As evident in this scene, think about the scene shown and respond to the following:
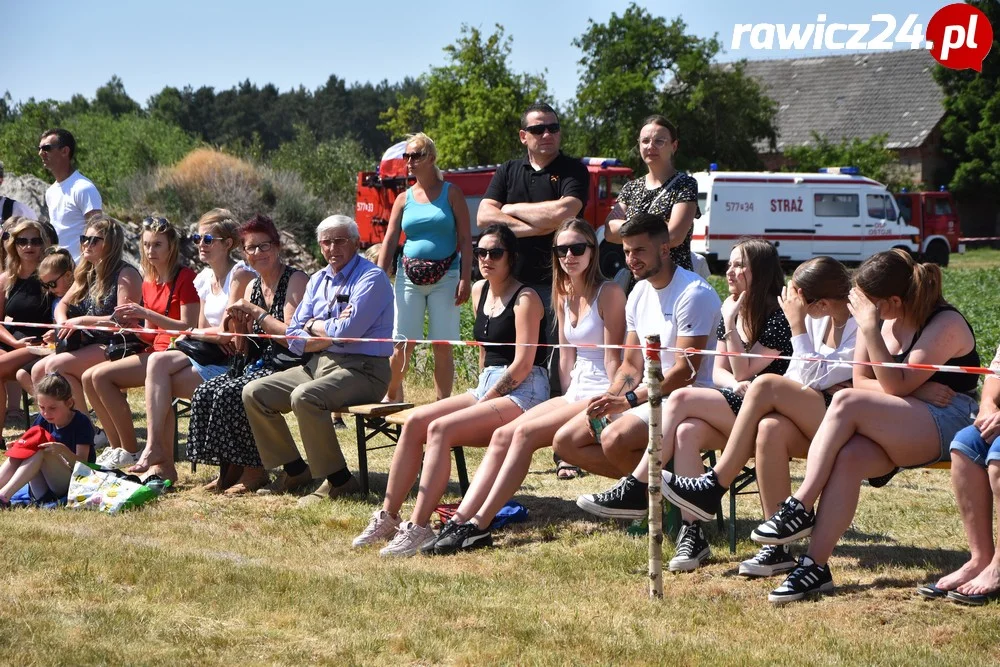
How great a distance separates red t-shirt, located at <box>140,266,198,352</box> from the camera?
298 inches

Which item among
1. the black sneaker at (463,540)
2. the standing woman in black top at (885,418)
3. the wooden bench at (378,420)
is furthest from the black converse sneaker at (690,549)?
the wooden bench at (378,420)

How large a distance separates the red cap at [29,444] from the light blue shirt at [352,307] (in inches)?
55.2

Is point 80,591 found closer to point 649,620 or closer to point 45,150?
point 649,620

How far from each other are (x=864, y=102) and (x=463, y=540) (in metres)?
46.2

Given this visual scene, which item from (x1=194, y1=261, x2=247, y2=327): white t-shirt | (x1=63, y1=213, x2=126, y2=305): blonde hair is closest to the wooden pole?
(x1=194, y1=261, x2=247, y2=327): white t-shirt

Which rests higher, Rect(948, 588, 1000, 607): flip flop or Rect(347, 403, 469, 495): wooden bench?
Rect(347, 403, 469, 495): wooden bench

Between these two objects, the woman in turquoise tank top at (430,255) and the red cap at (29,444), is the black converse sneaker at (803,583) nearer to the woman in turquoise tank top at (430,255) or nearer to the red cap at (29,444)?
the woman in turquoise tank top at (430,255)

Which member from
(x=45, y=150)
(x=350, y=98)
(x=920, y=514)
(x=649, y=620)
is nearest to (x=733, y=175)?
(x=45, y=150)

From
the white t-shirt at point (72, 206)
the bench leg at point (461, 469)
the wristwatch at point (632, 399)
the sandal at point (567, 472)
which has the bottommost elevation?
the sandal at point (567, 472)

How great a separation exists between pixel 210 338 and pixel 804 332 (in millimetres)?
3637

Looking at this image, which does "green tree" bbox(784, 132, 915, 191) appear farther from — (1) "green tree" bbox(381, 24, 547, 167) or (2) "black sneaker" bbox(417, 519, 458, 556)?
(2) "black sneaker" bbox(417, 519, 458, 556)

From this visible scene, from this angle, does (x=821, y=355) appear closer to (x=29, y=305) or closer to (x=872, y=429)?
(x=872, y=429)

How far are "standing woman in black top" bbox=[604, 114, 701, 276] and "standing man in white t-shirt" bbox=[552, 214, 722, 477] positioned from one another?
88 centimetres

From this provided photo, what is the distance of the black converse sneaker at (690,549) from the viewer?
505 cm
